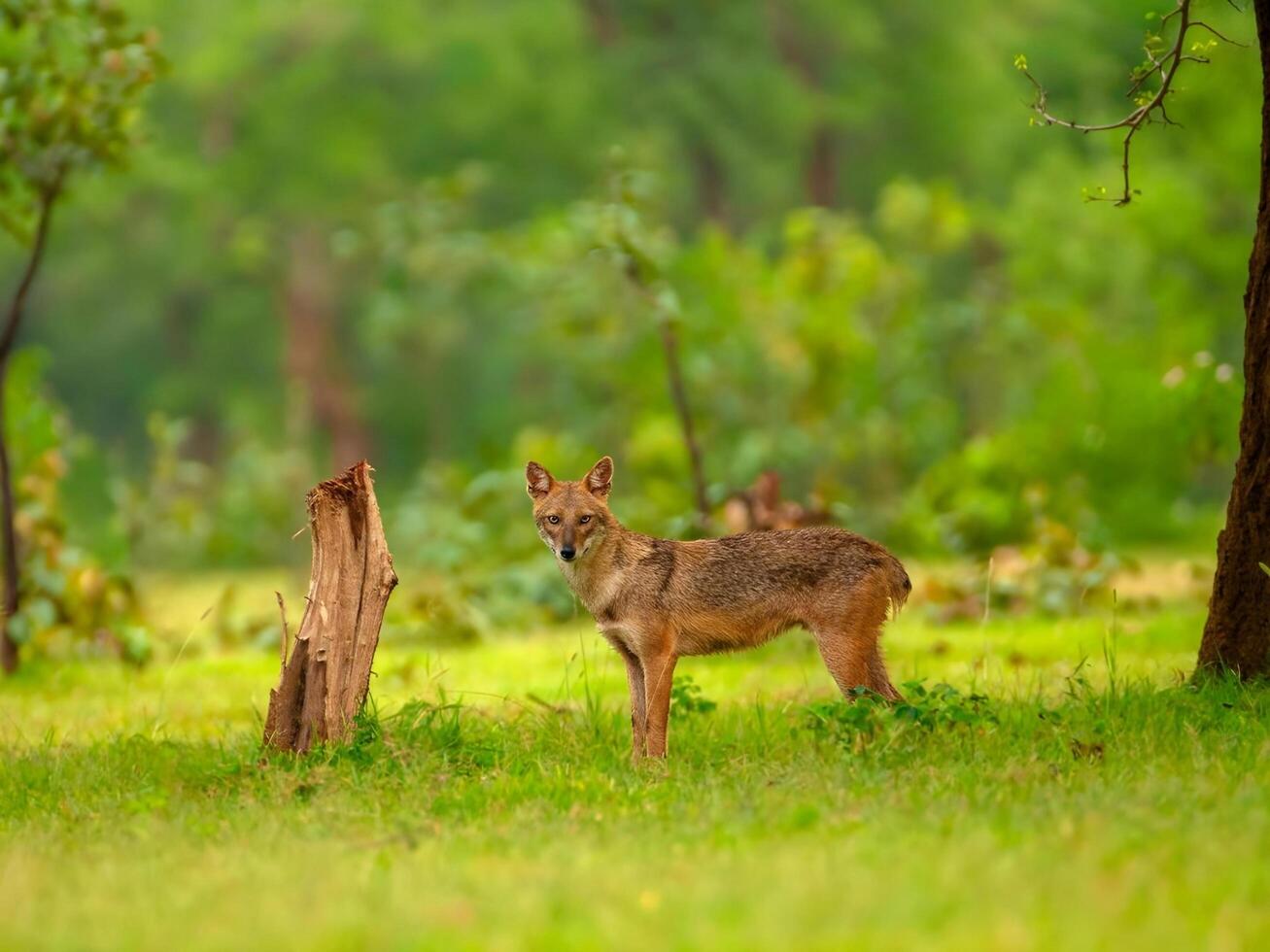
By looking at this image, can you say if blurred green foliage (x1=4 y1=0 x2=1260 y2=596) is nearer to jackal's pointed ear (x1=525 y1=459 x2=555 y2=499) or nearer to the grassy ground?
jackal's pointed ear (x1=525 y1=459 x2=555 y2=499)

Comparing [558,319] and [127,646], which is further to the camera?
[558,319]

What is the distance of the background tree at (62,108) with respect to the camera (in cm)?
1134

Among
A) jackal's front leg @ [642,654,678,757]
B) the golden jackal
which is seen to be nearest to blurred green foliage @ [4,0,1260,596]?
the golden jackal

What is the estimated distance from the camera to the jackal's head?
26.7 ft

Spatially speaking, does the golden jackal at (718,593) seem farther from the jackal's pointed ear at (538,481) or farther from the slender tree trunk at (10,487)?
the slender tree trunk at (10,487)

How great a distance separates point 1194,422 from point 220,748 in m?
6.02

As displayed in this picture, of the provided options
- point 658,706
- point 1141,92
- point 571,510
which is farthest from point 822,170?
point 658,706

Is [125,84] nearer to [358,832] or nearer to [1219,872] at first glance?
[358,832]

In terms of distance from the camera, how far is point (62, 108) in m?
11.4

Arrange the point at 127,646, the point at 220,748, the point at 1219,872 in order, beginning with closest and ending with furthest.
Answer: the point at 1219,872 → the point at 220,748 → the point at 127,646

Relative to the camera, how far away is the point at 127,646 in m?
12.3

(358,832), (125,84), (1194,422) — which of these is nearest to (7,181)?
(125,84)

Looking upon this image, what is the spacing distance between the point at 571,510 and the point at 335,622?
1.25m

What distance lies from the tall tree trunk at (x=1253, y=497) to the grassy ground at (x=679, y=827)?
302mm
